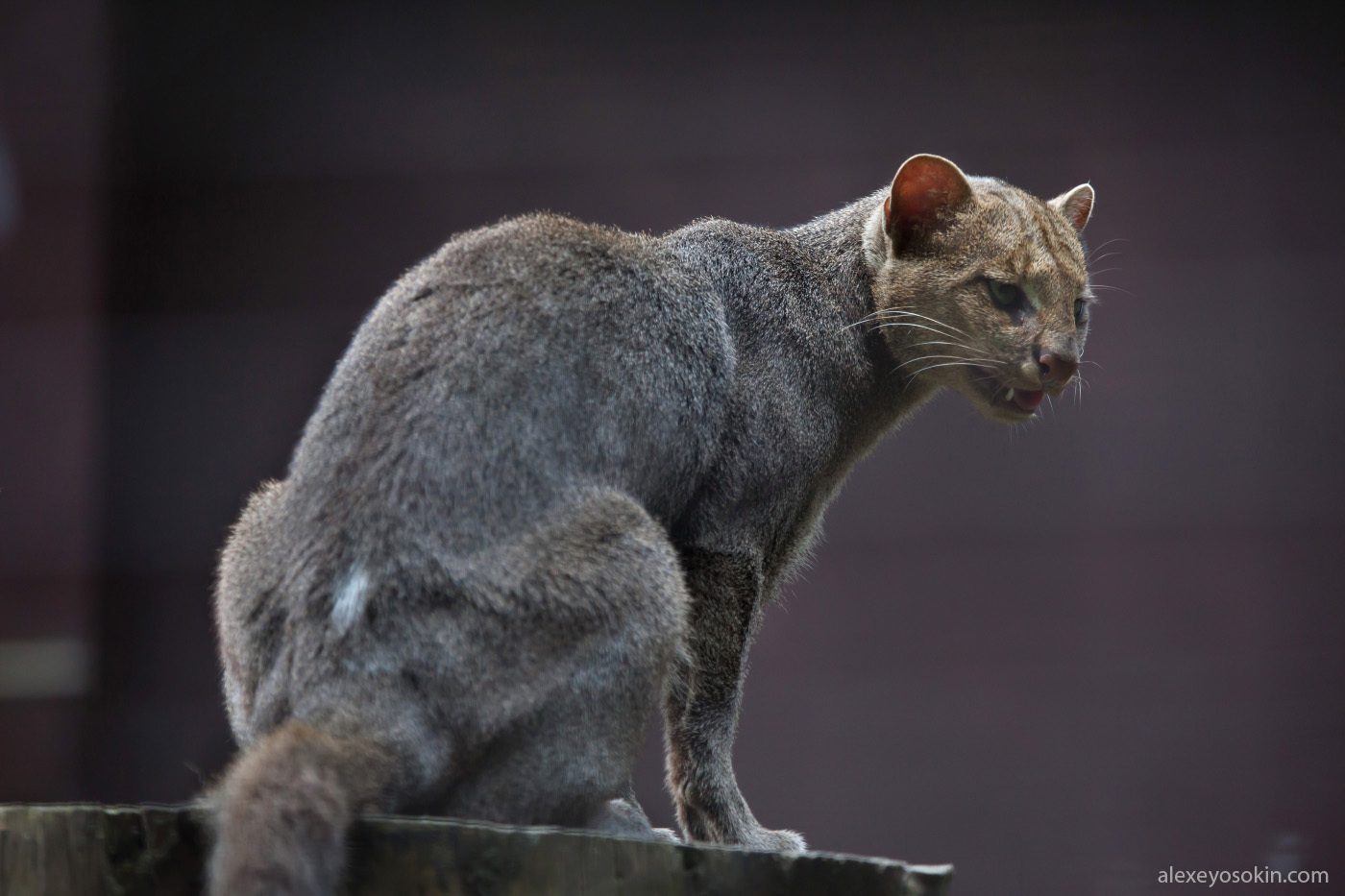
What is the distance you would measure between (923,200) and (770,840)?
2019 mm

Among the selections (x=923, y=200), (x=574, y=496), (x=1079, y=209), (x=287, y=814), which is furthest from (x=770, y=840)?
(x=1079, y=209)

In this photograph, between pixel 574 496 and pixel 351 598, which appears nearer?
pixel 351 598

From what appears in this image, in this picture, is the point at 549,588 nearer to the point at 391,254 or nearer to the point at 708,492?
the point at 708,492

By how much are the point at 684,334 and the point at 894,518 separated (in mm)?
3818

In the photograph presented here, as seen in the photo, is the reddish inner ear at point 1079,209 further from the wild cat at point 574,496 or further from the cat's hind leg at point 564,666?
the cat's hind leg at point 564,666

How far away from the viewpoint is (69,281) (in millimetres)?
7141

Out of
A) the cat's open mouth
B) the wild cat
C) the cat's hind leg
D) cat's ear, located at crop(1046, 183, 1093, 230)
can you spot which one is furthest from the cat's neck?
the cat's hind leg

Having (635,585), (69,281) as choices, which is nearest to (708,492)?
(635,585)

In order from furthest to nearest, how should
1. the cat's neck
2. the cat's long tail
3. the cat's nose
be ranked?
1. the cat's neck
2. the cat's nose
3. the cat's long tail

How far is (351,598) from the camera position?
2.93 metres

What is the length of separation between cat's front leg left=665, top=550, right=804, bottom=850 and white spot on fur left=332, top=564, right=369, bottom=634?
1.10 metres

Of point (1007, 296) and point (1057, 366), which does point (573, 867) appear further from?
point (1007, 296)

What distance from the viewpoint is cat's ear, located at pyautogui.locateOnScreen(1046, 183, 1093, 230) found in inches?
181

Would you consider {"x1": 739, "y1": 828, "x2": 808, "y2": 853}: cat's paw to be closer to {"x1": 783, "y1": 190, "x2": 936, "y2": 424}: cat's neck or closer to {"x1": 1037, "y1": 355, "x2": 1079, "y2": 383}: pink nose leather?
{"x1": 783, "y1": 190, "x2": 936, "y2": 424}: cat's neck
